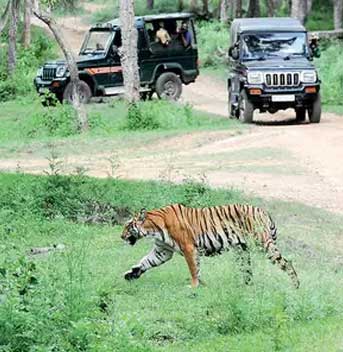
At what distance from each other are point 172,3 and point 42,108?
34.9 metres

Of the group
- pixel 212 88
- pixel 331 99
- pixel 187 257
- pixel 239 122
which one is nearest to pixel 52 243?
pixel 187 257

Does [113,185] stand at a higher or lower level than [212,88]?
higher

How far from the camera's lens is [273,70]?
1031 inches

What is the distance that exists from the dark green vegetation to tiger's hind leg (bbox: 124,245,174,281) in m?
0.11

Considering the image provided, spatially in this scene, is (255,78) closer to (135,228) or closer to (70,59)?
(70,59)

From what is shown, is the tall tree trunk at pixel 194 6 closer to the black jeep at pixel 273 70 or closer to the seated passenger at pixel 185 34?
the seated passenger at pixel 185 34

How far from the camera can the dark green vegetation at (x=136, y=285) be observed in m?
7.85

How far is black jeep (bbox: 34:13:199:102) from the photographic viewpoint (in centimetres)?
3152

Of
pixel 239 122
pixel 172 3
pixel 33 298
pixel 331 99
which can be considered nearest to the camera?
pixel 33 298

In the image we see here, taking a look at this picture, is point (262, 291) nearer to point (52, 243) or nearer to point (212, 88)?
point (52, 243)

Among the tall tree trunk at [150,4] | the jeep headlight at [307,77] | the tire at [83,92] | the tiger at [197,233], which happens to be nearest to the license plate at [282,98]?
the jeep headlight at [307,77]

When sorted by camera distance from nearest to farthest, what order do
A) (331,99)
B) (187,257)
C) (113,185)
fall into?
(187,257)
(113,185)
(331,99)

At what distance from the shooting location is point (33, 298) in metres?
8.29

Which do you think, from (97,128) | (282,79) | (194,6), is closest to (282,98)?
(282,79)
